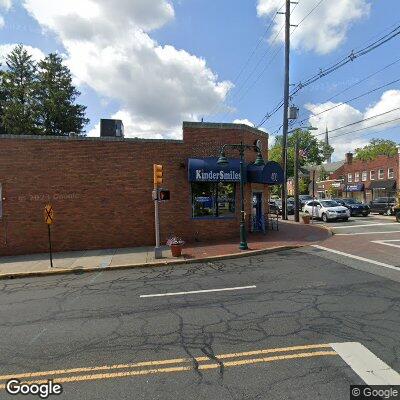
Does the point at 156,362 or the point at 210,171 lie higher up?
the point at 210,171

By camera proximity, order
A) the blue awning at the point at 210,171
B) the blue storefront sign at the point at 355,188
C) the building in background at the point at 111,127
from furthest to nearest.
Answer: the blue storefront sign at the point at 355,188 → the building in background at the point at 111,127 → the blue awning at the point at 210,171

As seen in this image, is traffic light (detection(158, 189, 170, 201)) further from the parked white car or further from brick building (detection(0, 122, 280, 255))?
the parked white car

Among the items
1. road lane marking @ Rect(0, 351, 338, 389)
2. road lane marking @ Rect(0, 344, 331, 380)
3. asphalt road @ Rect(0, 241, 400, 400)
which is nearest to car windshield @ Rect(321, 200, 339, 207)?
asphalt road @ Rect(0, 241, 400, 400)

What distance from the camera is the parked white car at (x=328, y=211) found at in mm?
25500

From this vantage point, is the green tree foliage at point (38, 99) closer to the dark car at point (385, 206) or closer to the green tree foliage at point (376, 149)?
the dark car at point (385, 206)

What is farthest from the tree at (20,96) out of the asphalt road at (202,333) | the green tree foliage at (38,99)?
the asphalt road at (202,333)

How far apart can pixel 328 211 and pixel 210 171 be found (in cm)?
1362

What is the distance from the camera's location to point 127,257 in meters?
13.2

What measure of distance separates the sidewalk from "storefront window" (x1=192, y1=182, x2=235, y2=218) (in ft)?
5.15

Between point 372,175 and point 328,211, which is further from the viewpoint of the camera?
point 372,175

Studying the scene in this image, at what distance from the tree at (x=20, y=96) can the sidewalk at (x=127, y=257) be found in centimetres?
3297

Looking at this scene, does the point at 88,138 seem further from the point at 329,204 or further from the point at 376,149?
the point at 376,149

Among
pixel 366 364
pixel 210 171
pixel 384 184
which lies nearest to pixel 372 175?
pixel 384 184

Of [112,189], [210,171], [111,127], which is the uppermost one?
[111,127]
